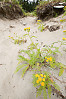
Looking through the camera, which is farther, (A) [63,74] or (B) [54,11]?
(B) [54,11]

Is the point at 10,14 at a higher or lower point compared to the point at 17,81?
higher

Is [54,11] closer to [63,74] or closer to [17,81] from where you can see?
[63,74]


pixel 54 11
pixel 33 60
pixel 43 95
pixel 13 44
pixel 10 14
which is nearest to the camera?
pixel 43 95

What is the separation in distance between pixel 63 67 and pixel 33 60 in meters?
0.57

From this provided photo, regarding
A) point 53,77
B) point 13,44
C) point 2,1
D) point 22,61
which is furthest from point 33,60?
point 2,1

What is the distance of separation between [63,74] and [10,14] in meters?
4.74

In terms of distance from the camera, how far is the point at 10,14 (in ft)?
14.4

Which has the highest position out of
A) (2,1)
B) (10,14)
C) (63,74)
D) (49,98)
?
(2,1)

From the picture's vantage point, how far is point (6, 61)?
1.49 meters

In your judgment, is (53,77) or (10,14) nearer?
(53,77)

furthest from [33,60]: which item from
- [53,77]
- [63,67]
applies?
[63,67]

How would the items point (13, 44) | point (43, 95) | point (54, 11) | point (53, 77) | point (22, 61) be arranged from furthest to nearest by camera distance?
point (54, 11), point (13, 44), point (22, 61), point (53, 77), point (43, 95)

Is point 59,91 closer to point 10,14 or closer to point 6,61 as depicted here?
point 6,61

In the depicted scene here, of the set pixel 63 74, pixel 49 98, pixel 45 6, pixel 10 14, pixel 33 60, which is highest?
pixel 45 6
